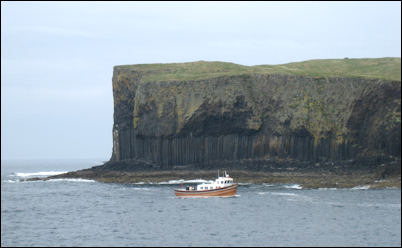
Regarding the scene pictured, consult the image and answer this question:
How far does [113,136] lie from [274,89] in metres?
33.1

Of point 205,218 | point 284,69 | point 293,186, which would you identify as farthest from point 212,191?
point 284,69

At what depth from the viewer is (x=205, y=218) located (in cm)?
5978

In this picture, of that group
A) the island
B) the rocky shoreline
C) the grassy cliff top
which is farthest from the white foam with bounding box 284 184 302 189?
the grassy cliff top

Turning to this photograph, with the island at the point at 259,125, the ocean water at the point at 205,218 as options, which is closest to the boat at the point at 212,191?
the ocean water at the point at 205,218

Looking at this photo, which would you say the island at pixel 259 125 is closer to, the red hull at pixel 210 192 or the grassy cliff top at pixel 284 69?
the grassy cliff top at pixel 284 69

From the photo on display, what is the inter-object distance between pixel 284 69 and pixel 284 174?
2570cm

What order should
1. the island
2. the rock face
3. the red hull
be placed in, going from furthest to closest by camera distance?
the rock face
the island
the red hull

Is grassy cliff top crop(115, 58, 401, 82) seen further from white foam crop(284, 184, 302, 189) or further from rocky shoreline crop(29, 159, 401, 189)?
white foam crop(284, 184, 302, 189)

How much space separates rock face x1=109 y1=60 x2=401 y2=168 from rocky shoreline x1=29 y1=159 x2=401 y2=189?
2.07m

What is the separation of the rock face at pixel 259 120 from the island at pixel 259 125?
0.16 meters

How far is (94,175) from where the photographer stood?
370 feet

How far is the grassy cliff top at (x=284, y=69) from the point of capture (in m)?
112

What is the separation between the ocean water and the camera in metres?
47.9

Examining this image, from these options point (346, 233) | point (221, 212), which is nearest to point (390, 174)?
point (221, 212)
